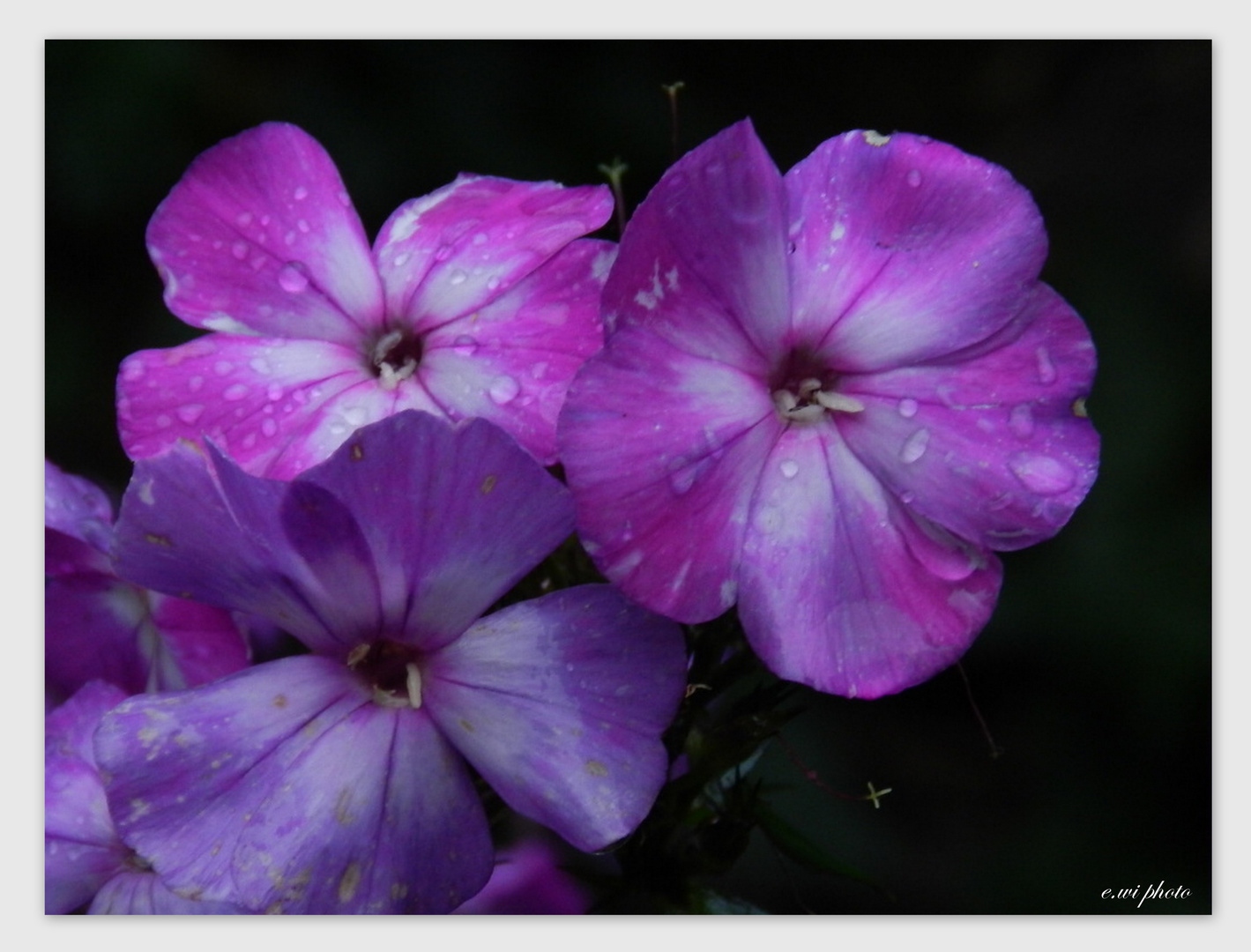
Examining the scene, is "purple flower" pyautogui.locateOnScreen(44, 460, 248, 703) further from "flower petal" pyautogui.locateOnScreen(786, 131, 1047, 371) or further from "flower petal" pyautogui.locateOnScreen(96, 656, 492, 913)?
"flower petal" pyautogui.locateOnScreen(786, 131, 1047, 371)

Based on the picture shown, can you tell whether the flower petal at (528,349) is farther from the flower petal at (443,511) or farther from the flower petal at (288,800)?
the flower petal at (288,800)

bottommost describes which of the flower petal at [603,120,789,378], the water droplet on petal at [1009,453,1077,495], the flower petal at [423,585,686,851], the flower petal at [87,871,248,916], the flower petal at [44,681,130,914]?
the flower petal at [87,871,248,916]

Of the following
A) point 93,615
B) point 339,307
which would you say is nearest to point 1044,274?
point 339,307

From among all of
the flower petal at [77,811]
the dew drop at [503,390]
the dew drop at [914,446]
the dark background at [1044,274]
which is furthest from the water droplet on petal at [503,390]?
the dark background at [1044,274]

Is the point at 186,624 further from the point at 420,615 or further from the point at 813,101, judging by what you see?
the point at 813,101

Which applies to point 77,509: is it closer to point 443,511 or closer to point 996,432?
point 443,511

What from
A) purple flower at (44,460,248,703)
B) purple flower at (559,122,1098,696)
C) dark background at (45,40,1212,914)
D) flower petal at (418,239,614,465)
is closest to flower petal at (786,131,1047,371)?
purple flower at (559,122,1098,696)
